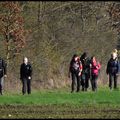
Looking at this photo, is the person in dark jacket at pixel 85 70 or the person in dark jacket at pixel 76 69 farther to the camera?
the person in dark jacket at pixel 85 70

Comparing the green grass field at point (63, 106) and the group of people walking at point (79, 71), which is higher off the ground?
the group of people walking at point (79, 71)

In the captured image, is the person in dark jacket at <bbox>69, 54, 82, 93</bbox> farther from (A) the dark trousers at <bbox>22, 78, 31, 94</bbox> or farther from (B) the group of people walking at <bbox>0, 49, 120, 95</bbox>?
(A) the dark trousers at <bbox>22, 78, 31, 94</bbox>

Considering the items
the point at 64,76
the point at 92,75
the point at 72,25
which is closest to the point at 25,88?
the point at 92,75

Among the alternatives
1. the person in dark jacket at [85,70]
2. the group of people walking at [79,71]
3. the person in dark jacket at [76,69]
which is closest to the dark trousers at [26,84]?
the group of people walking at [79,71]

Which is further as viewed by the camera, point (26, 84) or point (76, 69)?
point (26, 84)

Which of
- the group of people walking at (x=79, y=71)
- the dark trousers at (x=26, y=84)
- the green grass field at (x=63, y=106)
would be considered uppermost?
the group of people walking at (x=79, y=71)

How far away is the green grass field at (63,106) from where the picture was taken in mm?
17641

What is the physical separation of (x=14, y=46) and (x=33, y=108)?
44.2 feet

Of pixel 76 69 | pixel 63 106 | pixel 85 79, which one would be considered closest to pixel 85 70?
pixel 85 79

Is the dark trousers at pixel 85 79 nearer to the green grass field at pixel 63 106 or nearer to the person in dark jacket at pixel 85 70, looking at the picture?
the person in dark jacket at pixel 85 70

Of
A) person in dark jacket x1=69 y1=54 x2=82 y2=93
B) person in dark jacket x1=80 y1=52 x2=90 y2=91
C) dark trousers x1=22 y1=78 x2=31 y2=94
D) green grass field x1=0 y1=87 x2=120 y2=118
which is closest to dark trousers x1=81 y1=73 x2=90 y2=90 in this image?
person in dark jacket x1=80 y1=52 x2=90 y2=91

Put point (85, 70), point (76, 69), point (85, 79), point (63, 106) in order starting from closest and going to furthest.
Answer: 1. point (63, 106)
2. point (76, 69)
3. point (85, 70)
4. point (85, 79)

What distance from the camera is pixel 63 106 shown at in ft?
67.0

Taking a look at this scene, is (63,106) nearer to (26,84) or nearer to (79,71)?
(79,71)
